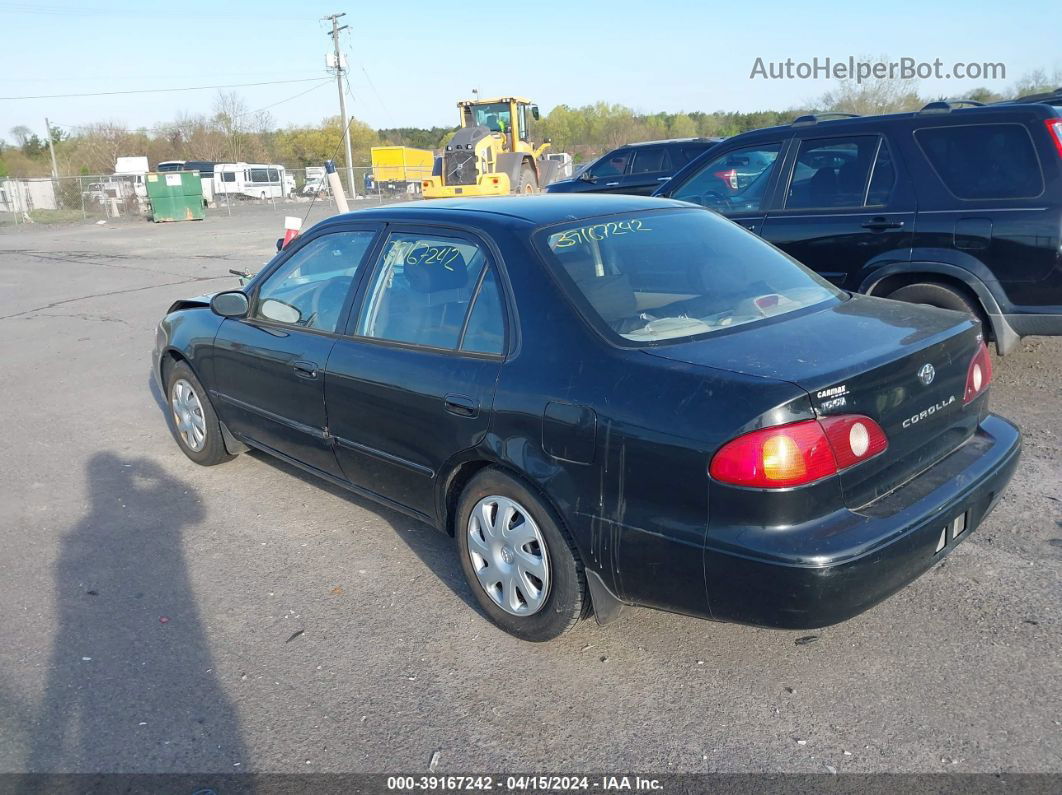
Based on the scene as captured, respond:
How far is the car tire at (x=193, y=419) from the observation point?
17.7 ft

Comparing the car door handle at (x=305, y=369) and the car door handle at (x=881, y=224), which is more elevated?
the car door handle at (x=881, y=224)

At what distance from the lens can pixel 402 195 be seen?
4762 cm

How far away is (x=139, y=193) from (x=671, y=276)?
40375 millimetres

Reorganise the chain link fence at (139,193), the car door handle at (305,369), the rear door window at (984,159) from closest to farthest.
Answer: the car door handle at (305,369) < the rear door window at (984,159) < the chain link fence at (139,193)

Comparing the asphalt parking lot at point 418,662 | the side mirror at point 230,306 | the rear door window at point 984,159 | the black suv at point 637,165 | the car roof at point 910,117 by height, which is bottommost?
the asphalt parking lot at point 418,662

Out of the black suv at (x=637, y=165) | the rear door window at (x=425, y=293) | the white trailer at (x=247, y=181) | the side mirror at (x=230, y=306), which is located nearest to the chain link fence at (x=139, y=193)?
the white trailer at (x=247, y=181)

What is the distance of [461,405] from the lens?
135 inches

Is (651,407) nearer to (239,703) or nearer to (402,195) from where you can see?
(239,703)

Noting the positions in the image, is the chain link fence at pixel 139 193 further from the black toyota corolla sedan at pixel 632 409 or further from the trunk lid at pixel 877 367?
the trunk lid at pixel 877 367

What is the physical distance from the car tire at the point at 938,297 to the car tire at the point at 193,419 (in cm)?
445

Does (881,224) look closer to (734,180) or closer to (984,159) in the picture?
(984,159)

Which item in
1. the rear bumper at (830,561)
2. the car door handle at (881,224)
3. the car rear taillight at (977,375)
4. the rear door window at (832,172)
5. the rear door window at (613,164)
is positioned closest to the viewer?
the rear bumper at (830,561)

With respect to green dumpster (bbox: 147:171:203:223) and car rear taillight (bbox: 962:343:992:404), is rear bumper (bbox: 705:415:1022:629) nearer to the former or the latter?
car rear taillight (bbox: 962:343:992:404)

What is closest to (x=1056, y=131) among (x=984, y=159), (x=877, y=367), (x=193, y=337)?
(x=984, y=159)
